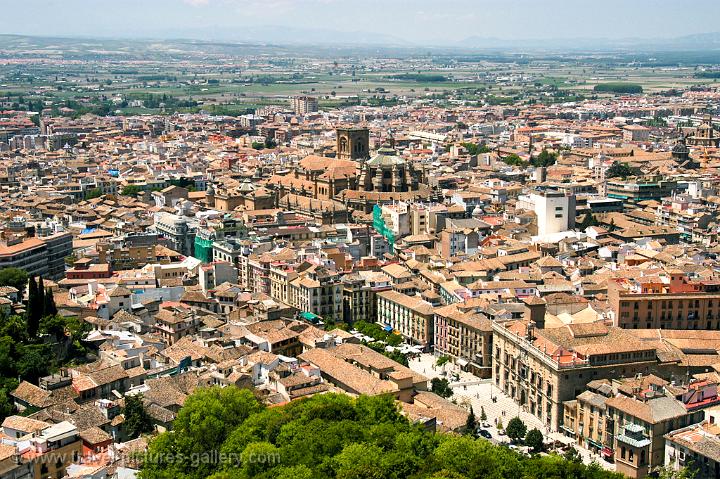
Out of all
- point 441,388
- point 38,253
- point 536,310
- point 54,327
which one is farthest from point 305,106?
point 441,388

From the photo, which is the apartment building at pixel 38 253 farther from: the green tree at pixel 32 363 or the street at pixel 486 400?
the street at pixel 486 400

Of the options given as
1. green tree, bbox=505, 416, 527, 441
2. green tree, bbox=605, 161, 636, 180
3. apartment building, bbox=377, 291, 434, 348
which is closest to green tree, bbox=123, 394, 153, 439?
green tree, bbox=505, 416, 527, 441

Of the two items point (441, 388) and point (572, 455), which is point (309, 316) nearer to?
point (441, 388)

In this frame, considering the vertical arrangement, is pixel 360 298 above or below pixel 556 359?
below

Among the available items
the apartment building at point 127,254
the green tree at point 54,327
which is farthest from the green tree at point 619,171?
the green tree at point 54,327

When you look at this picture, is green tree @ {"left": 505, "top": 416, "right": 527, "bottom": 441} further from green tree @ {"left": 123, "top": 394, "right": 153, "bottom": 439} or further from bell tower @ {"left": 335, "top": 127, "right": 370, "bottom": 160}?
bell tower @ {"left": 335, "top": 127, "right": 370, "bottom": 160}

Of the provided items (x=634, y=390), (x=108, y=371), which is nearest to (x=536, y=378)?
(x=634, y=390)

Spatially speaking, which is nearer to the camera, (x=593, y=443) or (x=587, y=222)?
(x=593, y=443)
